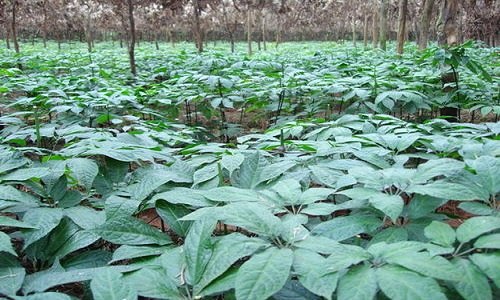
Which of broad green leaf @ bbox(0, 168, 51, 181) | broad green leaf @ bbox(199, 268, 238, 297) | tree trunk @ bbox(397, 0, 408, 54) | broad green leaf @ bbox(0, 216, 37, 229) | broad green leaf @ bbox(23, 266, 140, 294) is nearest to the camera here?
broad green leaf @ bbox(199, 268, 238, 297)

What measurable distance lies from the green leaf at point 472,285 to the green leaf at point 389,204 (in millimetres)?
171

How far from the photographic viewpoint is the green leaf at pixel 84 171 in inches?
50.9

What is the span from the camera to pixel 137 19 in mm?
24109

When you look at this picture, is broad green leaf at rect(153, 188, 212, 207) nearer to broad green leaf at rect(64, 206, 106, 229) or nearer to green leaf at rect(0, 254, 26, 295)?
broad green leaf at rect(64, 206, 106, 229)

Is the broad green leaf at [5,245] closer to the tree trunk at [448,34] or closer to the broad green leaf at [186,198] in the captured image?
the broad green leaf at [186,198]

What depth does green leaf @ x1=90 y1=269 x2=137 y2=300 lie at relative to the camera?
0.77m

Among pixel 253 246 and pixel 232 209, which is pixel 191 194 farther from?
pixel 253 246

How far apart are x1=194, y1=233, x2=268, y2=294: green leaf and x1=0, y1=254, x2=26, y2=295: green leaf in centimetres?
44

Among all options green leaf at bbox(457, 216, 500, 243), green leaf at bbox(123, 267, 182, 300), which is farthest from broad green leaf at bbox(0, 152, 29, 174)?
green leaf at bbox(457, 216, 500, 243)

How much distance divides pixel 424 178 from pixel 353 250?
35cm

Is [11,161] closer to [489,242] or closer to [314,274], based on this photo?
[314,274]

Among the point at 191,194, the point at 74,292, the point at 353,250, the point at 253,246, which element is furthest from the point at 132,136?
the point at 353,250

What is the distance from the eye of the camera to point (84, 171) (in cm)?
133

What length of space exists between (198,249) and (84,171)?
0.65 m
